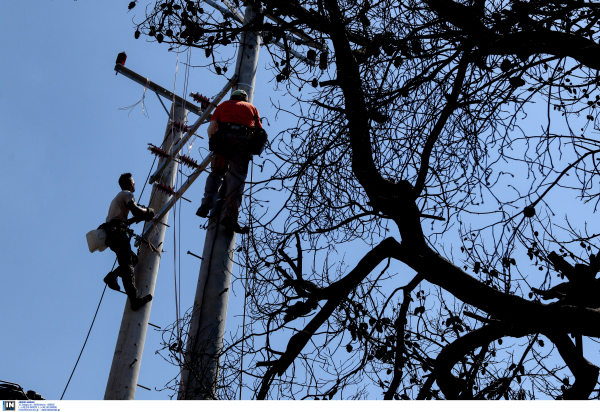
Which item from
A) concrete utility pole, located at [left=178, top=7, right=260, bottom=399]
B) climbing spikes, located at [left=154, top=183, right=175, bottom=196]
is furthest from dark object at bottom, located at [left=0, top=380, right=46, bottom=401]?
climbing spikes, located at [left=154, top=183, right=175, bottom=196]

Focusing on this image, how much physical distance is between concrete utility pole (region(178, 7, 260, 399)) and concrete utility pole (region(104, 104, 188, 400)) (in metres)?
3.38

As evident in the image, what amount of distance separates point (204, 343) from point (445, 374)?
2.12 m

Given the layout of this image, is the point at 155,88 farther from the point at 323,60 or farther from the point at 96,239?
the point at 323,60

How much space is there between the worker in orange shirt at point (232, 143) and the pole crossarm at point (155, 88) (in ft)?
13.0

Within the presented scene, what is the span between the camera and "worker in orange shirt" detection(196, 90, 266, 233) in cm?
700

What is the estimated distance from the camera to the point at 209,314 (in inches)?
230

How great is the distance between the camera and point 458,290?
4480mm

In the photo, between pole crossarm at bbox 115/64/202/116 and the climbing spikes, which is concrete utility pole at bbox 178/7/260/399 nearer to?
the climbing spikes

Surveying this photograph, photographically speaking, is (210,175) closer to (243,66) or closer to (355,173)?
(243,66)

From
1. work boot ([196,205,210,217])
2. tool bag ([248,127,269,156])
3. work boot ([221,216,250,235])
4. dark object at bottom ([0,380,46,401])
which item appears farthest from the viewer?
work boot ([196,205,210,217])

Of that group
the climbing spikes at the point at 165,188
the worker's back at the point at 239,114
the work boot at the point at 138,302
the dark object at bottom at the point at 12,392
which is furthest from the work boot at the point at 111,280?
the dark object at bottom at the point at 12,392

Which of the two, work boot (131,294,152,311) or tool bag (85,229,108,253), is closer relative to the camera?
tool bag (85,229,108,253)

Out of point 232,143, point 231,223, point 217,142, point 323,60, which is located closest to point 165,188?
point 217,142

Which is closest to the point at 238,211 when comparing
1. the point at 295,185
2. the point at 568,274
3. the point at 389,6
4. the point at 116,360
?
the point at 295,185
